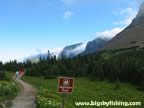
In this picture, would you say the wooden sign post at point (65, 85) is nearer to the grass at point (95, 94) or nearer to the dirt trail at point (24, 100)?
the dirt trail at point (24, 100)

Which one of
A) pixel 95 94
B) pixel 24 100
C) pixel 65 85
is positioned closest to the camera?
pixel 65 85

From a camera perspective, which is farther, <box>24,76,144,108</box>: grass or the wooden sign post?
<box>24,76,144,108</box>: grass

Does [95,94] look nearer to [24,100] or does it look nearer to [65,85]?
[24,100]

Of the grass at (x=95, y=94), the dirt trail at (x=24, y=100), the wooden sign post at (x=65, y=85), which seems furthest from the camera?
the grass at (x=95, y=94)

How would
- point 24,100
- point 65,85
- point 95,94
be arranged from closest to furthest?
1. point 65,85
2. point 24,100
3. point 95,94

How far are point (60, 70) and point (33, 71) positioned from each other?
10611 millimetres

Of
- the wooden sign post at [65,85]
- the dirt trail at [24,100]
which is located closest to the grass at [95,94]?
the dirt trail at [24,100]

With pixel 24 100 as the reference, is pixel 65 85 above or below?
above

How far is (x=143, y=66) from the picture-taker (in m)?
51.4

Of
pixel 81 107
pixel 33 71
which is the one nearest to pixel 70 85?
pixel 81 107

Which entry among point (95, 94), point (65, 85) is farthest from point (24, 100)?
point (95, 94)

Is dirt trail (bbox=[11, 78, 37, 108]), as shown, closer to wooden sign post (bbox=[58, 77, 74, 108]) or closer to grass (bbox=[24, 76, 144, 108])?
grass (bbox=[24, 76, 144, 108])

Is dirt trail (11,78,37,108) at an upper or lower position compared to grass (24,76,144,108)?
upper

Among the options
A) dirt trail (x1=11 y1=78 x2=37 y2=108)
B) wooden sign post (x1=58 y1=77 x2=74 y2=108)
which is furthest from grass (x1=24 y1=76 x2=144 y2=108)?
wooden sign post (x1=58 y1=77 x2=74 y2=108)
